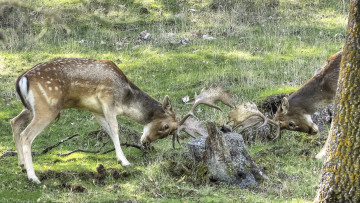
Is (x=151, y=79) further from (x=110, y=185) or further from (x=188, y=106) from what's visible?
(x=110, y=185)

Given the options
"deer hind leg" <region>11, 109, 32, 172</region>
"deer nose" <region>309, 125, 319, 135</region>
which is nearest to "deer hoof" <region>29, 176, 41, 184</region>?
"deer hind leg" <region>11, 109, 32, 172</region>

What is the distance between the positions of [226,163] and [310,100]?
339 cm

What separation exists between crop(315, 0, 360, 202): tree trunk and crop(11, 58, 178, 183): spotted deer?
420 centimetres

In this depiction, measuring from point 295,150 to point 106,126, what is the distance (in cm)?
353

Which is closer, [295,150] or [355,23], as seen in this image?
[355,23]

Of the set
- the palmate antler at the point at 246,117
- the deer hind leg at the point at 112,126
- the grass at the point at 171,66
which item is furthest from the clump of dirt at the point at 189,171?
the palmate antler at the point at 246,117

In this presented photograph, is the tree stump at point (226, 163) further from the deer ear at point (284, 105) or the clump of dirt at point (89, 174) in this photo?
the deer ear at point (284, 105)

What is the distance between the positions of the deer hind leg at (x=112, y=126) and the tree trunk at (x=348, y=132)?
4193 millimetres

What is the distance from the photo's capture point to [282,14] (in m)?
17.8

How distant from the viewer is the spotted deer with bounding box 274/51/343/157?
10.9m

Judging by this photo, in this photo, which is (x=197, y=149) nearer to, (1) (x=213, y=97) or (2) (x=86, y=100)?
(1) (x=213, y=97)

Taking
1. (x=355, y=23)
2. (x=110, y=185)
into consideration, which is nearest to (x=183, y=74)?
(x=110, y=185)

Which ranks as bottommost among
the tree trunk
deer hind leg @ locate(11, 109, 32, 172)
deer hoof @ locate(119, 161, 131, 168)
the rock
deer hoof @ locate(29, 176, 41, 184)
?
deer hoof @ locate(119, 161, 131, 168)

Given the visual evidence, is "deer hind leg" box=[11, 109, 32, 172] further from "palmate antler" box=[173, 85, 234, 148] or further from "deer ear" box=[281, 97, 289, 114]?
"deer ear" box=[281, 97, 289, 114]
